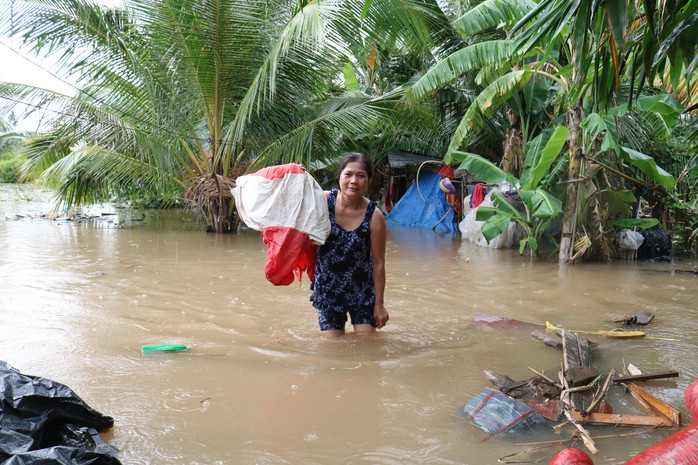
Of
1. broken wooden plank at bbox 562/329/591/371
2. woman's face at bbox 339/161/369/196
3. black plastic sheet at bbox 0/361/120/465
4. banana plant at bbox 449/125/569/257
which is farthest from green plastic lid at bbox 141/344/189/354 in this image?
banana plant at bbox 449/125/569/257

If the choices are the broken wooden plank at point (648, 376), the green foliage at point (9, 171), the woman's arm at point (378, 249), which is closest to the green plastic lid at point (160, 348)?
the woman's arm at point (378, 249)

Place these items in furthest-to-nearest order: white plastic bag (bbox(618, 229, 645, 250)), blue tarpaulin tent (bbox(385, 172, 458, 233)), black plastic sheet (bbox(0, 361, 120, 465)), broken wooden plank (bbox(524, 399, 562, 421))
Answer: blue tarpaulin tent (bbox(385, 172, 458, 233)), white plastic bag (bbox(618, 229, 645, 250)), broken wooden plank (bbox(524, 399, 562, 421)), black plastic sheet (bbox(0, 361, 120, 465))

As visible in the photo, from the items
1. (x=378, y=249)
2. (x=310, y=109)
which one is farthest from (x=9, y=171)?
(x=378, y=249)

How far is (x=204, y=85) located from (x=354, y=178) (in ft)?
25.4

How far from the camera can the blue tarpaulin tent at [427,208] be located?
47.3 ft

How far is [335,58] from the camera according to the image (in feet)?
34.7

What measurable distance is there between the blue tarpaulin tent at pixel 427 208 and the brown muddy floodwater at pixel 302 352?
6.31 meters

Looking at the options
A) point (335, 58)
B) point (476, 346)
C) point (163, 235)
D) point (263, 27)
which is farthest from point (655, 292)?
point (163, 235)

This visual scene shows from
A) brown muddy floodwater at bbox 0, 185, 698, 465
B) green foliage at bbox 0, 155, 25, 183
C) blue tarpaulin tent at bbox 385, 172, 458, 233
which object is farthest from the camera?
green foliage at bbox 0, 155, 25, 183

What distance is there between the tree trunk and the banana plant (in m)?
0.22

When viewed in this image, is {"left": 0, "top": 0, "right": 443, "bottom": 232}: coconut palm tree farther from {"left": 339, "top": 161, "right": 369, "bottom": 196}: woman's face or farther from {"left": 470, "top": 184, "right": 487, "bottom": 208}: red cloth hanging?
{"left": 339, "top": 161, "right": 369, "bottom": 196}: woman's face

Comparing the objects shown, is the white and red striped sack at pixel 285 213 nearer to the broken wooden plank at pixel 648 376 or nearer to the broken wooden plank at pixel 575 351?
the broken wooden plank at pixel 575 351

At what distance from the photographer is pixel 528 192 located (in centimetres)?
810

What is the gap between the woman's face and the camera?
3.58 meters
